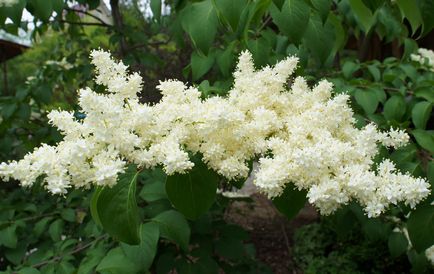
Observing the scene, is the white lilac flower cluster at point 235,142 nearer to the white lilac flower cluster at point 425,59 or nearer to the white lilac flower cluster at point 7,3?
the white lilac flower cluster at point 7,3

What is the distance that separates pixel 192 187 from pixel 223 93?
399mm

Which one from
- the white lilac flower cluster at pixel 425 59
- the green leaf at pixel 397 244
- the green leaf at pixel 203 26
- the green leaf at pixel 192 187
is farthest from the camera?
the white lilac flower cluster at pixel 425 59

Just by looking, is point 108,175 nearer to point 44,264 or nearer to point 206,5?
point 206,5

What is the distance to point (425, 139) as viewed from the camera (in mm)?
1374

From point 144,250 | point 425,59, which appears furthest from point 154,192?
point 425,59

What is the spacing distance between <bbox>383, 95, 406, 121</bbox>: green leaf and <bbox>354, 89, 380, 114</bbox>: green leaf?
0.16 ft

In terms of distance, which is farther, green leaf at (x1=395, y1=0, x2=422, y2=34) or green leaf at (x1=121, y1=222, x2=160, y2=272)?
green leaf at (x1=121, y1=222, x2=160, y2=272)

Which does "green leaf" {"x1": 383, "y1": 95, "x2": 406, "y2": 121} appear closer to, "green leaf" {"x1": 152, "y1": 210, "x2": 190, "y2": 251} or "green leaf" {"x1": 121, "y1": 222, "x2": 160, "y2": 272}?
"green leaf" {"x1": 152, "y1": 210, "x2": 190, "y2": 251}

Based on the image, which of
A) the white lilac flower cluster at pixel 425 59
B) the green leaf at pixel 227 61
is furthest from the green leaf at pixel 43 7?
the white lilac flower cluster at pixel 425 59

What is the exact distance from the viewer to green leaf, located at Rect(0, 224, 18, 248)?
1819 mm

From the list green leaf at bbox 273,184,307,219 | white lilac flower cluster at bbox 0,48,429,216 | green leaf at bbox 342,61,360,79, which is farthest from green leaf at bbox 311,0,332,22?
green leaf at bbox 342,61,360,79

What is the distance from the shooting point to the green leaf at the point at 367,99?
5.55 ft

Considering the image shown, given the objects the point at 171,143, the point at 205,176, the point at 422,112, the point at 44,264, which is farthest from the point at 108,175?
the point at 422,112

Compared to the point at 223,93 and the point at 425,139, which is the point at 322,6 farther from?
the point at 425,139
